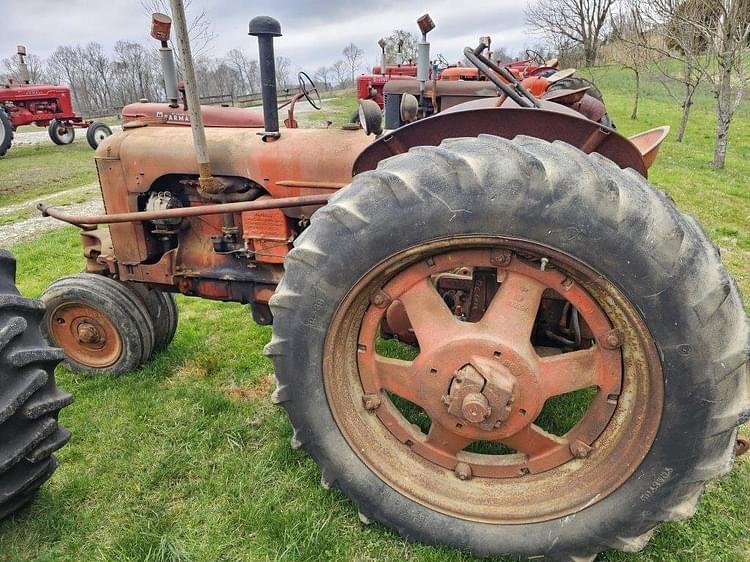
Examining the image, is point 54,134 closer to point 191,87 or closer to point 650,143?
point 191,87

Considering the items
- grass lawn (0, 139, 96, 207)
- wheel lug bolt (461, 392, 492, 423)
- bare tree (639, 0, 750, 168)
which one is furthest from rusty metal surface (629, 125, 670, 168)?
grass lawn (0, 139, 96, 207)

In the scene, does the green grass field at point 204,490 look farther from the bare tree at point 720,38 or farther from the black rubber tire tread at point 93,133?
the black rubber tire tread at point 93,133

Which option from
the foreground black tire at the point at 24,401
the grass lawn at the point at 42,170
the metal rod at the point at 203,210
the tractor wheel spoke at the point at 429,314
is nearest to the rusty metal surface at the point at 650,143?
→ the tractor wheel spoke at the point at 429,314

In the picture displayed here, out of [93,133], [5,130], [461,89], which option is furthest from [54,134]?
[461,89]

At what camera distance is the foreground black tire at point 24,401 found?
1875 millimetres

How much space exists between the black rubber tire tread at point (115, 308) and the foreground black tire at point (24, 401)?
1017mm

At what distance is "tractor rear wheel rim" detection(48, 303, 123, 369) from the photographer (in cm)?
321

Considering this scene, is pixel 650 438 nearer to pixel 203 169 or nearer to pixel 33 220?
pixel 203 169

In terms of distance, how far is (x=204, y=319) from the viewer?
4273 mm

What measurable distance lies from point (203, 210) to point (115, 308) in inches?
41.5

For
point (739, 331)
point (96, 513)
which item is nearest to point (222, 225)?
point (96, 513)

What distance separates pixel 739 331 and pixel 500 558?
1078 mm

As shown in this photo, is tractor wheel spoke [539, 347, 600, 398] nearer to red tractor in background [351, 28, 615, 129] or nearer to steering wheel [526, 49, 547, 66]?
red tractor in background [351, 28, 615, 129]

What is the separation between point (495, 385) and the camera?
1777 millimetres
